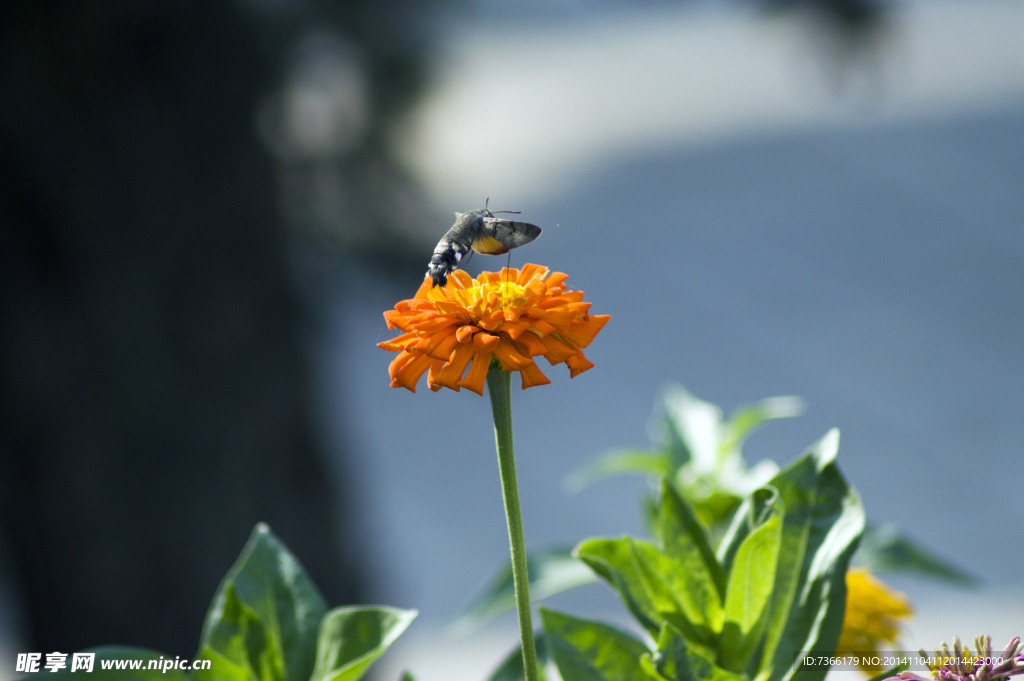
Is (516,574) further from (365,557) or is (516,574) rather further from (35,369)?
(365,557)

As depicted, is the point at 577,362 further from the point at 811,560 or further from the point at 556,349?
the point at 811,560

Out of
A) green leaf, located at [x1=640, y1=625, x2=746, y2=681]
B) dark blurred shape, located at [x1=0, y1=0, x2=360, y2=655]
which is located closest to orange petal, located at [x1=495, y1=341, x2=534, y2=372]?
green leaf, located at [x1=640, y1=625, x2=746, y2=681]

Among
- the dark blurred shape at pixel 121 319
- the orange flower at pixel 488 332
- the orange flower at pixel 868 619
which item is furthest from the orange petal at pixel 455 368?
the dark blurred shape at pixel 121 319

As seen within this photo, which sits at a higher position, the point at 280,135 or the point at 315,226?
the point at 280,135

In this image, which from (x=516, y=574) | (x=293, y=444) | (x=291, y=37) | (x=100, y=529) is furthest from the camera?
(x=293, y=444)

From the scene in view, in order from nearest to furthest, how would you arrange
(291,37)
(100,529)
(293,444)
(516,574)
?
(516,574) < (100,529) < (291,37) < (293,444)

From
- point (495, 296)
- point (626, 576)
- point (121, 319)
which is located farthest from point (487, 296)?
point (121, 319)

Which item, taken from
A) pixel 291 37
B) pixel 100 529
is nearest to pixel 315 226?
pixel 291 37

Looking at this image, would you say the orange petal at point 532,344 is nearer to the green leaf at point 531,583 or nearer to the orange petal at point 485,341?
the orange petal at point 485,341
